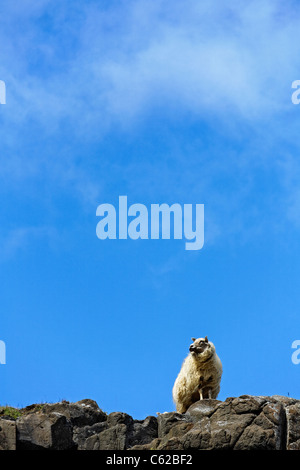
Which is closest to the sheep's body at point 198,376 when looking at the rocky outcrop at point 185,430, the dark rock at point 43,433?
the rocky outcrop at point 185,430

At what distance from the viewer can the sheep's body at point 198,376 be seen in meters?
33.4

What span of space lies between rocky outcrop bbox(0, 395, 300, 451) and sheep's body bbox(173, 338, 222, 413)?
211 centimetres

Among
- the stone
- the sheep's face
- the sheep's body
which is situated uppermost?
the sheep's face

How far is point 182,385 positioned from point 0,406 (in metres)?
11.0

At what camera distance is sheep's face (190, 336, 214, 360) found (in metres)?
33.3

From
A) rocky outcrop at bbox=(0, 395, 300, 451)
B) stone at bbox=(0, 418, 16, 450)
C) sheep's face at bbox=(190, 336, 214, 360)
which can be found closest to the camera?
rocky outcrop at bbox=(0, 395, 300, 451)

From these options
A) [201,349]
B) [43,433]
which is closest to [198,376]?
[201,349]

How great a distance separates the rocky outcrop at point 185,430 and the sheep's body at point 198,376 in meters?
2.11

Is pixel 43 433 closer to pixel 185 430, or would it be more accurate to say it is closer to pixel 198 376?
pixel 185 430

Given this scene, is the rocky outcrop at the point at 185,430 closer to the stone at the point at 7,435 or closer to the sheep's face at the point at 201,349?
the stone at the point at 7,435

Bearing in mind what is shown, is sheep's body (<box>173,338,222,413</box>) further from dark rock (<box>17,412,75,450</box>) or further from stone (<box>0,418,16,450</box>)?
stone (<box>0,418,16,450</box>)

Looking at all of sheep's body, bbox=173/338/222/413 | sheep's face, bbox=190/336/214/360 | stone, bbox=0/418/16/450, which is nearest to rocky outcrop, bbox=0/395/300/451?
stone, bbox=0/418/16/450
